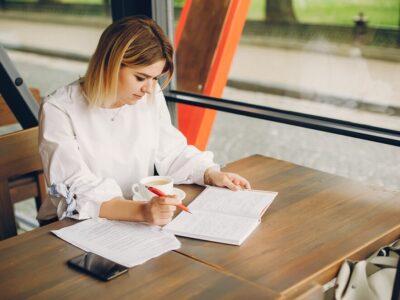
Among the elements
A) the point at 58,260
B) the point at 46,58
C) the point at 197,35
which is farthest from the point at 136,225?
the point at 46,58

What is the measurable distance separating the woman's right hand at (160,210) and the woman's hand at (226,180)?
316 millimetres

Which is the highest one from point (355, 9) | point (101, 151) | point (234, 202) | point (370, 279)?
point (355, 9)

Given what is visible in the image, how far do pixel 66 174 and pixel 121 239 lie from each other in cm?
33

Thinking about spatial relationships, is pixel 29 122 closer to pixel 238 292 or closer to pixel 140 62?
pixel 140 62

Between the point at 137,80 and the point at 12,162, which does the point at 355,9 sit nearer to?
the point at 137,80

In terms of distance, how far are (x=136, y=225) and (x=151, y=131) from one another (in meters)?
0.56

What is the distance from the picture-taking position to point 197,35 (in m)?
2.67

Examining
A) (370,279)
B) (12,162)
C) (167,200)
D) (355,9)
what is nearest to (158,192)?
(167,200)

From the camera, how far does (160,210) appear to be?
53.2 inches

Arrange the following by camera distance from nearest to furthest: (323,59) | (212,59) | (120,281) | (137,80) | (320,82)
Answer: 1. (120,281)
2. (137,80)
3. (212,59)
4. (320,82)
5. (323,59)

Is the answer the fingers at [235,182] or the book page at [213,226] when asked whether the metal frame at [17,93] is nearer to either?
the fingers at [235,182]

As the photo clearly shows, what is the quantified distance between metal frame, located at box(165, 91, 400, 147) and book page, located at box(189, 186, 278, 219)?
510 millimetres

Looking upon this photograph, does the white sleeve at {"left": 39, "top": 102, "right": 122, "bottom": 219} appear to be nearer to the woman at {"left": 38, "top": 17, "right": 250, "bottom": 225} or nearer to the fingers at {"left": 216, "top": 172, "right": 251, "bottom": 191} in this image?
the woman at {"left": 38, "top": 17, "right": 250, "bottom": 225}

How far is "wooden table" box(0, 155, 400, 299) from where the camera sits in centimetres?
108
